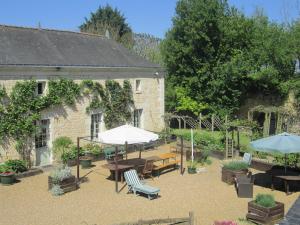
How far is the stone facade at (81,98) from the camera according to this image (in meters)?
17.4

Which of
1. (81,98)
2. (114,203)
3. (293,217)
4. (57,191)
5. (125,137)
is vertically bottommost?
(114,203)

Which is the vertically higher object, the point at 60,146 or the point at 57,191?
the point at 60,146

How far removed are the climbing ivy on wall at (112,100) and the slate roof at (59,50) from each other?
1.13 meters

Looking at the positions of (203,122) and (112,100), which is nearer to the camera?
(112,100)

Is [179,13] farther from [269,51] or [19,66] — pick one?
[19,66]

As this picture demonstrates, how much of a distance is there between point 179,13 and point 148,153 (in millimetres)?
11400

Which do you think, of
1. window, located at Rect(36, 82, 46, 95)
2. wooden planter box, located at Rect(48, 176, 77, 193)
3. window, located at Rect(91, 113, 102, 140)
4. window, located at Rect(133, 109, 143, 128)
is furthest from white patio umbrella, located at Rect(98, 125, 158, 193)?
window, located at Rect(133, 109, 143, 128)

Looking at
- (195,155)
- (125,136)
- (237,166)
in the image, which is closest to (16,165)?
(125,136)

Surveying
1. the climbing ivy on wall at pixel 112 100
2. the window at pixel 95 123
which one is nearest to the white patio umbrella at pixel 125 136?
the climbing ivy on wall at pixel 112 100

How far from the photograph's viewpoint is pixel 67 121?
1980cm

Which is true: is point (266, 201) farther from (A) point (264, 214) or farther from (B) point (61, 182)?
(B) point (61, 182)

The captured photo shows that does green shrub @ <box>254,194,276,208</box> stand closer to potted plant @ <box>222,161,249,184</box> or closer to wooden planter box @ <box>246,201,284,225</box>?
wooden planter box @ <box>246,201,284,225</box>

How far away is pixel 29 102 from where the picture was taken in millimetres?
17719

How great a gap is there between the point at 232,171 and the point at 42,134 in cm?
910
